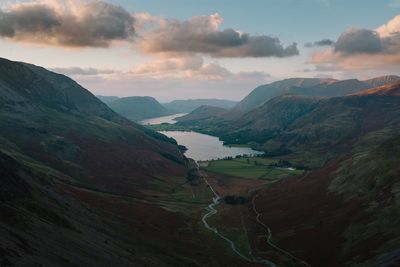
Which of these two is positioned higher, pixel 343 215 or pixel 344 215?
pixel 344 215

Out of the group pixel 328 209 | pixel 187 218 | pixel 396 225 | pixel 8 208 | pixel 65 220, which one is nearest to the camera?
pixel 8 208

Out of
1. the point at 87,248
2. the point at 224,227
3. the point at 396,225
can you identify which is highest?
the point at 87,248

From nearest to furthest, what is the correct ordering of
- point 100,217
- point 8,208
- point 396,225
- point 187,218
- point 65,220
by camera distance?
point 8,208, point 65,220, point 396,225, point 100,217, point 187,218

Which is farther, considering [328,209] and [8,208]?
[328,209]

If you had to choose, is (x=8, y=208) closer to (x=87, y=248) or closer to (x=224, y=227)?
(x=87, y=248)

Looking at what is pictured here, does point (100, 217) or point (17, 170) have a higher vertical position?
point (17, 170)

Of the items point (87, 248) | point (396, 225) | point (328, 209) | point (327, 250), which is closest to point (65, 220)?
point (87, 248)

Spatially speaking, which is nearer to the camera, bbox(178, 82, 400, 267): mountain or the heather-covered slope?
the heather-covered slope

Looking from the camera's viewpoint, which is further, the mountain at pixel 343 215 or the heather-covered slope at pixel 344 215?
the mountain at pixel 343 215

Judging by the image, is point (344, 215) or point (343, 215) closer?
point (344, 215)

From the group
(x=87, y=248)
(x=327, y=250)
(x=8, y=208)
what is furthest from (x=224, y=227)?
(x=8, y=208)
